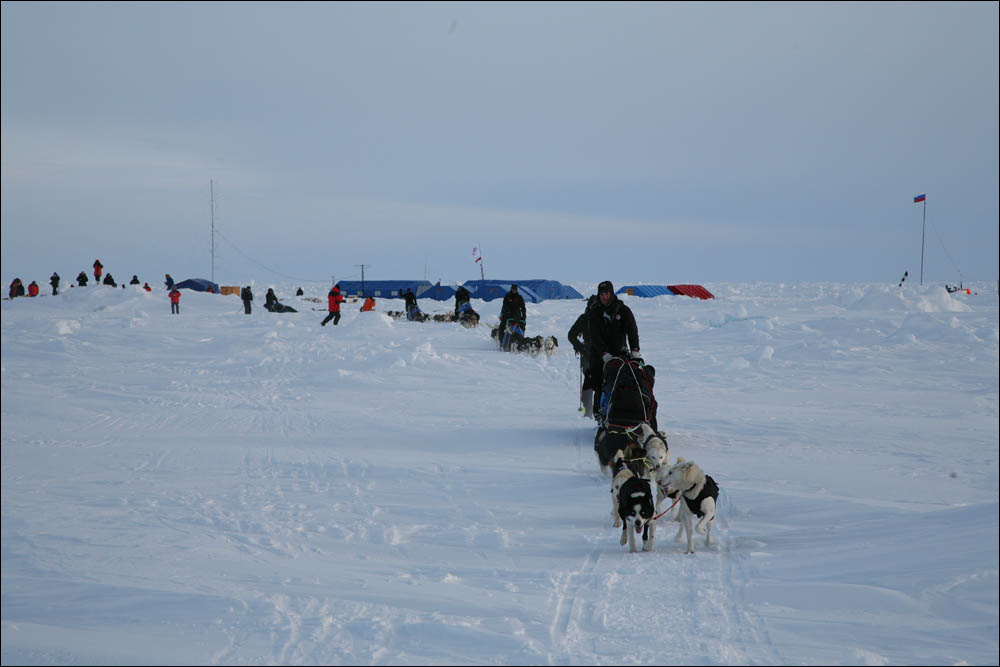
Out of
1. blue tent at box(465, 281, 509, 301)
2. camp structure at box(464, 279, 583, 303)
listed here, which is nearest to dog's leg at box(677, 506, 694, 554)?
camp structure at box(464, 279, 583, 303)

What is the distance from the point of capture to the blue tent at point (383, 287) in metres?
60.0

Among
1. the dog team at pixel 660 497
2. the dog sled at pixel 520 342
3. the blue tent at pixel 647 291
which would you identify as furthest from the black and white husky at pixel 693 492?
the blue tent at pixel 647 291

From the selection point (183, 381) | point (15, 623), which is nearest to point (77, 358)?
point (183, 381)

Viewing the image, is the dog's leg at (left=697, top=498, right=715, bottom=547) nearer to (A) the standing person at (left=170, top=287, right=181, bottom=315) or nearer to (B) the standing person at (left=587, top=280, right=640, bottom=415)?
(B) the standing person at (left=587, top=280, right=640, bottom=415)

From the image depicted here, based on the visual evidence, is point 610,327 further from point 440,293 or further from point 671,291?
point 671,291

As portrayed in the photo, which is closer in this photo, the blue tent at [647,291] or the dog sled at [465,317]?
the dog sled at [465,317]

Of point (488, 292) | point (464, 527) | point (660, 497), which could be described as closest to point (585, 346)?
point (660, 497)

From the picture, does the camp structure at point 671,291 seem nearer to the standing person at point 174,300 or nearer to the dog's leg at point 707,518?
the standing person at point 174,300

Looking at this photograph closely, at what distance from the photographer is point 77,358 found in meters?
15.4

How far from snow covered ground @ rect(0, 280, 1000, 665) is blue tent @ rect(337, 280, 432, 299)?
46103 mm

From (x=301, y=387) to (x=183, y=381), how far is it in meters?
2.07

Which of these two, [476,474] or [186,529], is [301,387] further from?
[186,529]

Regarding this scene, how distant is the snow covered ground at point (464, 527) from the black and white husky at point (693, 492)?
0.72ft

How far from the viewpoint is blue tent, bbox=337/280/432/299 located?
60.0 m
